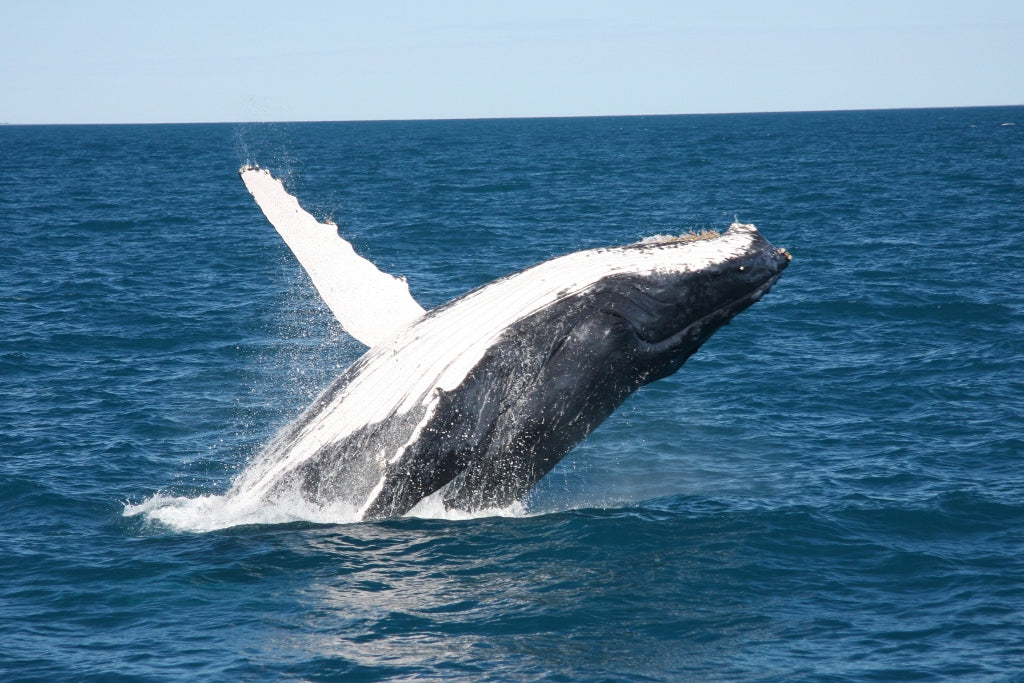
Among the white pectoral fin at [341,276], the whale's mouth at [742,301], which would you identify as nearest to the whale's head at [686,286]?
the whale's mouth at [742,301]

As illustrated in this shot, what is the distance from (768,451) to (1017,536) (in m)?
4.26

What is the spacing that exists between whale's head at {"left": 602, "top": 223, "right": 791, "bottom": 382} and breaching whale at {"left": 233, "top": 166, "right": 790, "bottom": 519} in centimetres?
1

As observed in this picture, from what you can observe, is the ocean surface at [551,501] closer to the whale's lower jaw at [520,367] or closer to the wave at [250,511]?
the wave at [250,511]

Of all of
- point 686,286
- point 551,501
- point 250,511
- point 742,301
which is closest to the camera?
point 686,286

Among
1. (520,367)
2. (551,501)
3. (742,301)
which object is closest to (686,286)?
(742,301)

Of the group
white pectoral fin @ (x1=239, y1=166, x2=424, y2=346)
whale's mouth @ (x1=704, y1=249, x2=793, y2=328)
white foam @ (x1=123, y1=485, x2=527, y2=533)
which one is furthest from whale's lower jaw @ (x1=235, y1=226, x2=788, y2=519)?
white pectoral fin @ (x1=239, y1=166, x2=424, y2=346)

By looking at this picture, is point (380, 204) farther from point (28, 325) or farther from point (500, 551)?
point (500, 551)

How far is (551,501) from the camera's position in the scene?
13734mm

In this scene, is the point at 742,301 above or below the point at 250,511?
above

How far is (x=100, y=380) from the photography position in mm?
19188

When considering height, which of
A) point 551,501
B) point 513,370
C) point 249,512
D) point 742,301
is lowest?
point 551,501

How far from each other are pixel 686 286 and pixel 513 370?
181 centimetres

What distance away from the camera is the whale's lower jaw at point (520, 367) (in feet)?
31.4

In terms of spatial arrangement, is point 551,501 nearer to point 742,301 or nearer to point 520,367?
point 520,367
